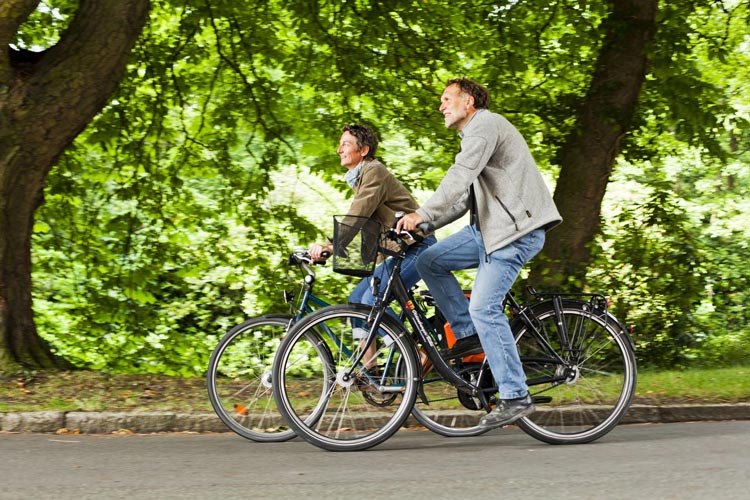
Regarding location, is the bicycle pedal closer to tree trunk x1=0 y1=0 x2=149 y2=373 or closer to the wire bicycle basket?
the wire bicycle basket

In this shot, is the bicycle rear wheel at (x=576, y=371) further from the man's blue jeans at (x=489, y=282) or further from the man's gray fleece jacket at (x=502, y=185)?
the man's gray fleece jacket at (x=502, y=185)

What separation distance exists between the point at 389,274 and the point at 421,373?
616mm

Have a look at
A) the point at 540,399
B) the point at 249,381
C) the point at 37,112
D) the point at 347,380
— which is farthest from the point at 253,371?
the point at 37,112

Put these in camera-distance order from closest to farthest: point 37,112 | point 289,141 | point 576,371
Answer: point 576,371 < point 37,112 < point 289,141

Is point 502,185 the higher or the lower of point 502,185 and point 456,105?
the lower

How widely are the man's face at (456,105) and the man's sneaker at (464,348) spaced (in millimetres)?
1270

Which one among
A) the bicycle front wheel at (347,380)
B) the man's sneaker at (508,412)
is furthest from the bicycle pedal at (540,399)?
the bicycle front wheel at (347,380)

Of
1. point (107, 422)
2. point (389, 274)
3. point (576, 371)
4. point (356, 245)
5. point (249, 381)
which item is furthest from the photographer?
point (107, 422)

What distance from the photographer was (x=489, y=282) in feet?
19.1

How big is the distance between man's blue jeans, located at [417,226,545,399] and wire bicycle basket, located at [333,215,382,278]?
37 cm

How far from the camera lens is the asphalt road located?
4723 millimetres

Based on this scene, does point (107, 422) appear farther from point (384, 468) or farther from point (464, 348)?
point (464, 348)

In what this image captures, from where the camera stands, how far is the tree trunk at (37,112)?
25.8ft

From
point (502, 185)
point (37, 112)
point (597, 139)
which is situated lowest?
point (502, 185)
